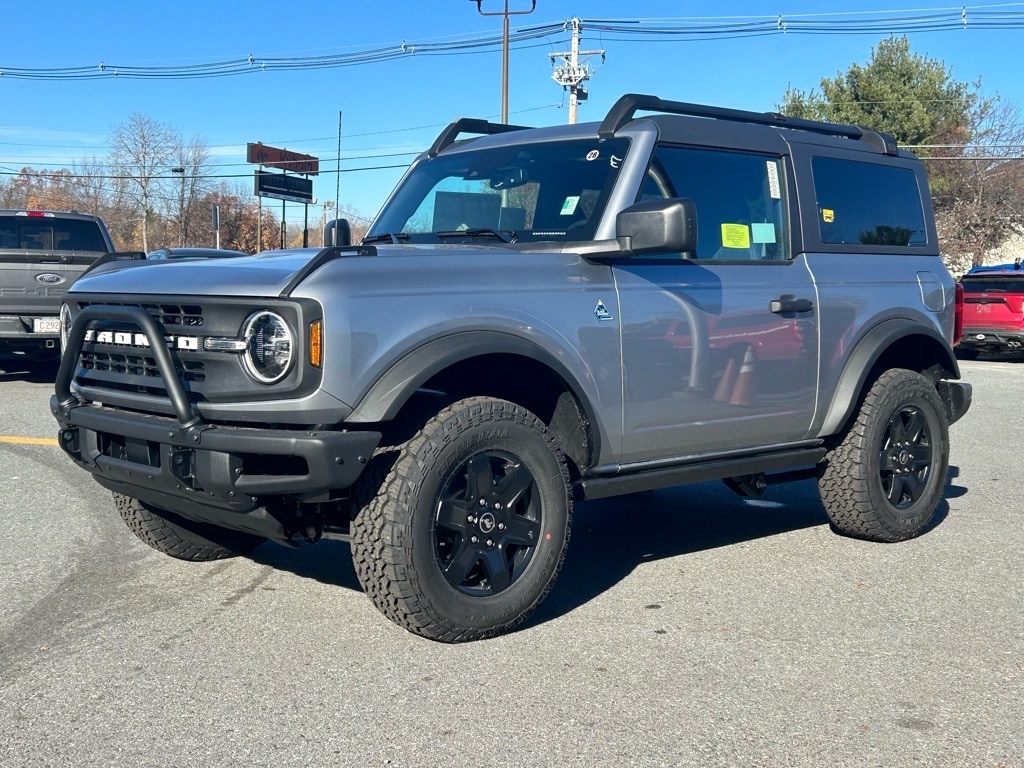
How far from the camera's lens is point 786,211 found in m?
5.37

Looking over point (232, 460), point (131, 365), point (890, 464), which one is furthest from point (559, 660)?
point (890, 464)

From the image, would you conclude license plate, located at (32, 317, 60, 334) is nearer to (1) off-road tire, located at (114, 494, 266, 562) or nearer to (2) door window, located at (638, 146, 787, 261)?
(1) off-road tire, located at (114, 494, 266, 562)

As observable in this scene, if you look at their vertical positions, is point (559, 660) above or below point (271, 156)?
below

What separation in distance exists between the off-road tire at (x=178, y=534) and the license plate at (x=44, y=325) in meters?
7.45

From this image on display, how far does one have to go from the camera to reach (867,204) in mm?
5855

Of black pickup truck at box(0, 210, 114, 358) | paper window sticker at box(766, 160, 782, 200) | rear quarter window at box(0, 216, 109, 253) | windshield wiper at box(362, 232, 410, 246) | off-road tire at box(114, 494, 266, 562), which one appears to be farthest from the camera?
rear quarter window at box(0, 216, 109, 253)

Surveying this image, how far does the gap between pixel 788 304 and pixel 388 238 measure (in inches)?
77.0

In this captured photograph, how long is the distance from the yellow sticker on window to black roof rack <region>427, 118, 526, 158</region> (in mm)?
1257

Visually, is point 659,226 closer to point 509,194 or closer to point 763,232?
point 509,194

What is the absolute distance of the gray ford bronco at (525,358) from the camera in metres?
3.71

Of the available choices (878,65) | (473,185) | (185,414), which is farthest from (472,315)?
(878,65)

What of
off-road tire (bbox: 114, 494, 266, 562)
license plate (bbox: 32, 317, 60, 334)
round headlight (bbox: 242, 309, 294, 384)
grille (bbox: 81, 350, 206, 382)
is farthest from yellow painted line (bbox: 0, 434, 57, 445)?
round headlight (bbox: 242, 309, 294, 384)

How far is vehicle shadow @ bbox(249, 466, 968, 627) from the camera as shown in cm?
496

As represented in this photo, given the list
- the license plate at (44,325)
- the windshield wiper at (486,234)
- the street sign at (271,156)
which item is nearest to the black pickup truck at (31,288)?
the license plate at (44,325)
